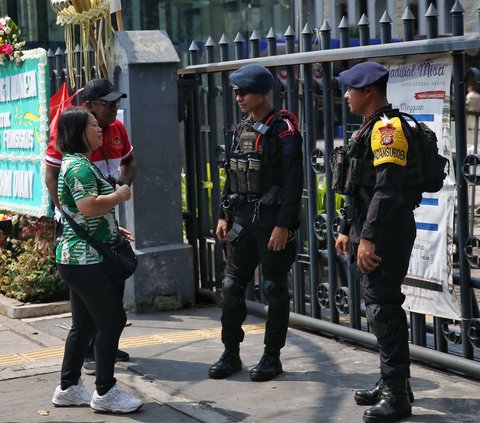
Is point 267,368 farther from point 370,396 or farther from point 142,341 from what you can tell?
point 142,341

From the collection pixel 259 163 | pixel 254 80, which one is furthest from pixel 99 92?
pixel 259 163

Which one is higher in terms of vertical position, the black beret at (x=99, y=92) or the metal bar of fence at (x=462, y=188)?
the black beret at (x=99, y=92)

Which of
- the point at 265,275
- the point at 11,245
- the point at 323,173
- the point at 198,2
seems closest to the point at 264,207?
the point at 265,275

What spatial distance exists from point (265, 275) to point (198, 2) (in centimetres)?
1636

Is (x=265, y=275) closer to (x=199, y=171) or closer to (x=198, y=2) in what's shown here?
(x=199, y=171)

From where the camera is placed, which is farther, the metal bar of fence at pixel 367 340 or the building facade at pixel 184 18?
the building facade at pixel 184 18

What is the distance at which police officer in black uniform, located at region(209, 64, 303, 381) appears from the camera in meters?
5.73

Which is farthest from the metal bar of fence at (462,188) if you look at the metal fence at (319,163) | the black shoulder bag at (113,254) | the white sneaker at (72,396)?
the white sneaker at (72,396)

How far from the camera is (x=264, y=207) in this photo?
5.83 meters

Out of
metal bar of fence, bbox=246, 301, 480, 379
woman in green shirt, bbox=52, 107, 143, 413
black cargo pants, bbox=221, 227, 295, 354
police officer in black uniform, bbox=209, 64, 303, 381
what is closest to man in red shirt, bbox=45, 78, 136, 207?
woman in green shirt, bbox=52, 107, 143, 413

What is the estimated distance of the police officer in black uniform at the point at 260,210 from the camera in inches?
226

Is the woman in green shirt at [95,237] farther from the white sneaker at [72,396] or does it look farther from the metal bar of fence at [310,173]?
the metal bar of fence at [310,173]

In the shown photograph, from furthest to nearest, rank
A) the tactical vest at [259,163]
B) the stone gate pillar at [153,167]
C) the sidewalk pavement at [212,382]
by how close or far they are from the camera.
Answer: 1. the stone gate pillar at [153,167]
2. the tactical vest at [259,163]
3. the sidewalk pavement at [212,382]

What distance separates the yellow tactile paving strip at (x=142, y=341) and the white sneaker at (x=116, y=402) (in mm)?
1373
